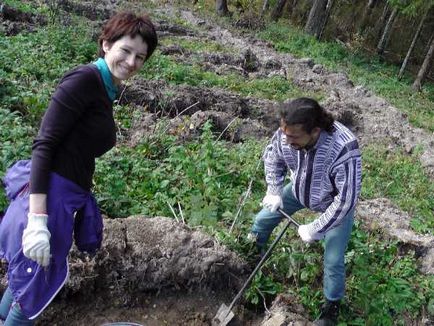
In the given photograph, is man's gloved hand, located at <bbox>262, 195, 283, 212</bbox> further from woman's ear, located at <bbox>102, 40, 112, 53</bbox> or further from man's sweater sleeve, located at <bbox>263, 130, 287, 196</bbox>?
woman's ear, located at <bbox>102, 40, 112, 53</bbox>

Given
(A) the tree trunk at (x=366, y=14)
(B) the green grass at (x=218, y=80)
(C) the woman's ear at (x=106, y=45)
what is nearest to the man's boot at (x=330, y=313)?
(C) the woman's ear at (x=106, y=45)

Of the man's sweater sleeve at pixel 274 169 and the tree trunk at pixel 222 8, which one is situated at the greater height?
the man's sweater sleeve at pixel 274 169

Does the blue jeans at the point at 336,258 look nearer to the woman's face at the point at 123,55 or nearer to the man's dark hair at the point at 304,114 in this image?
the man's dark hair at the point at 304,114

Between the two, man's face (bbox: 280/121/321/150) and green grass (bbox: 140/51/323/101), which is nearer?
man's face (bbox: 280/121/321/150)

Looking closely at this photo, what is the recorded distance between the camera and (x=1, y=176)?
10.6 ft

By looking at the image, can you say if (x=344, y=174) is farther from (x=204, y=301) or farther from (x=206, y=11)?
(x=206, y=11)

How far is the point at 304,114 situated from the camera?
8.61 ft

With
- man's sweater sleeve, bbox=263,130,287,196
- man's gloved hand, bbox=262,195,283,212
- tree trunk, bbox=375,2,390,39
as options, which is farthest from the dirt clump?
tree trunk, bbox=375,2,390,39

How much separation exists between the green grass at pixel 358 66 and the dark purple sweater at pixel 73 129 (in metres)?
9.74

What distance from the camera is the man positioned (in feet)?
8.85

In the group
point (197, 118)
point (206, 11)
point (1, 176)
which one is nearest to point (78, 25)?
point (197, 118)

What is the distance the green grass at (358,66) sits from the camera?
12.4m

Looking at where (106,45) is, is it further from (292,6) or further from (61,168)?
(292,6)

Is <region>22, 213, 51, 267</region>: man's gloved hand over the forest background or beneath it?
over
